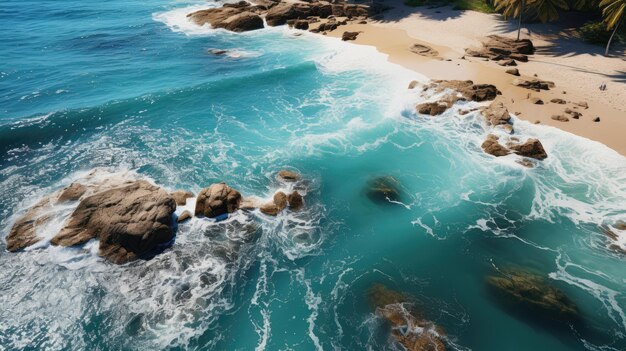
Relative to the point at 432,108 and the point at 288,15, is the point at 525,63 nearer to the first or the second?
the point at 432,108

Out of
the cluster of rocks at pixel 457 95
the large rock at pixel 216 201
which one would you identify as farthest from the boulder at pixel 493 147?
the large rock at pixel 216 201

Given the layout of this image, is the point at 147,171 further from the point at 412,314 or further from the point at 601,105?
the point at 601,105

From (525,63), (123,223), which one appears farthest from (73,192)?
(525,63)

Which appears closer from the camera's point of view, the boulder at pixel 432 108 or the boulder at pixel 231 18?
the boulder at pixel 432 108

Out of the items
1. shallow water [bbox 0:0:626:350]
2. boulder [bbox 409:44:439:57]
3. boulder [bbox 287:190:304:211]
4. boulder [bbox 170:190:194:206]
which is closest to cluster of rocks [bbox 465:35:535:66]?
boulder [bbox 409:44:439:57]

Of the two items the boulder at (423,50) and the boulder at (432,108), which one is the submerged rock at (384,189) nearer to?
the boulder at (432,108)

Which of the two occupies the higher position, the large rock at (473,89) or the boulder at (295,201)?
the large rock at (473,89)

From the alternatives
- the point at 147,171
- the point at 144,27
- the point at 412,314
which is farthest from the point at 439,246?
the point at 144,27
